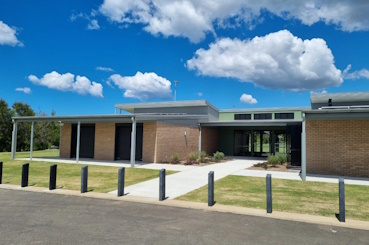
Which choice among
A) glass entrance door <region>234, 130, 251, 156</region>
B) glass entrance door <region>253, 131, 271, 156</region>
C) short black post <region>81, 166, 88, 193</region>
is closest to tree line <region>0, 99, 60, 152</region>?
glass entrance door <region>234, 130, 251, 156</region>

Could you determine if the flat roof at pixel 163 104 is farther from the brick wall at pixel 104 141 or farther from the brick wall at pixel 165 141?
the brick wall at pixel 104 141

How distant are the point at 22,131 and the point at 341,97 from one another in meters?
31.9

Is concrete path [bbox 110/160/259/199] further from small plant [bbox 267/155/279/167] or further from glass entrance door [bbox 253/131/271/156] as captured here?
glass entrance door [bbox 253/131/271/156]

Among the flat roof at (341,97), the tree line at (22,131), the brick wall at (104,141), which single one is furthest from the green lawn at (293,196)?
the tree line at (22,131)

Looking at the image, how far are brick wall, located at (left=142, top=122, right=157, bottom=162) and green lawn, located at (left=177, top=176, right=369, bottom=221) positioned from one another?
8.09 m

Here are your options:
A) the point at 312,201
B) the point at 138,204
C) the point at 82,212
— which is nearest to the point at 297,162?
the point at 312,201

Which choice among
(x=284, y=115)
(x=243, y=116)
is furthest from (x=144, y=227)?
(x=284, y=115)

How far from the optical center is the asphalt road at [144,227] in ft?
Result: 16.5

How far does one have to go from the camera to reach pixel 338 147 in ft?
44.7

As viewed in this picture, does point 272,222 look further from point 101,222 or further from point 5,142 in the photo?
point 5,142

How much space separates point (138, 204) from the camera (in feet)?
25.2

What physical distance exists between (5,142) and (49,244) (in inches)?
1261

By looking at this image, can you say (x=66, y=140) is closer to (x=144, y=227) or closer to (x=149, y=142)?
(x=149, y=142)

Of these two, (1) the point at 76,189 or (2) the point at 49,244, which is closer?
(2) the point at 49,244
